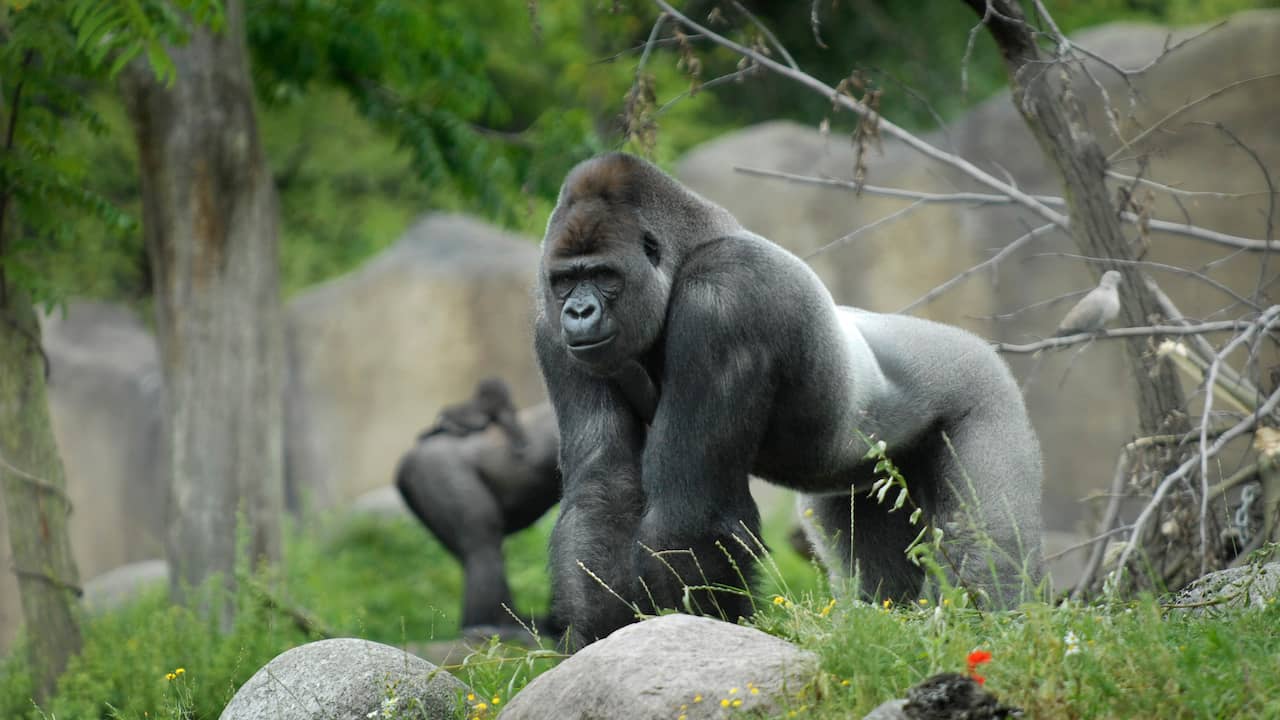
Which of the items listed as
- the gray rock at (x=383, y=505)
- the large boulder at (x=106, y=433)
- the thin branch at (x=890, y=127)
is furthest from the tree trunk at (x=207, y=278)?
the large boulder at (x=106, y=433)

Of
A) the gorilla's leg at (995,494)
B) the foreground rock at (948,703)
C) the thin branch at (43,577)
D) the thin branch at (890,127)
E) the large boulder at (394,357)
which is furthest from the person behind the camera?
the large boulder at (394,357)

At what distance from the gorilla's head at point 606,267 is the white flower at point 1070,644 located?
4.54 ft

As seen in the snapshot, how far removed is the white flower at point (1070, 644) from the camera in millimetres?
2451

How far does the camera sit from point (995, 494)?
3.84 metres

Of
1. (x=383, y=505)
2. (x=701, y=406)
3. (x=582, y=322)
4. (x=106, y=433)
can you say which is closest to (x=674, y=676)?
(x=701, y=406)

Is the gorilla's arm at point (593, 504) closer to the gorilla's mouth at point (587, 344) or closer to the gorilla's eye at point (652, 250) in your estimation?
the gorilla's mouth at point (587, 344)

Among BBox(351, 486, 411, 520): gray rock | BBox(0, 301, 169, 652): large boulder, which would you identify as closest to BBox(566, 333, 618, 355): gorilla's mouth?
BBox(351, 486, 411, 520): gray rock

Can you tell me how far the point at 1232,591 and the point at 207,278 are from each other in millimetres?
5023

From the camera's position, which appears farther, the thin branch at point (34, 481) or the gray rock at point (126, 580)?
the gray rock at point (126, 580)

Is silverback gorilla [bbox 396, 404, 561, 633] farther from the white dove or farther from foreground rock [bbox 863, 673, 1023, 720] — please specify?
foreground rock [bbox 863, 673, 1023, 720]

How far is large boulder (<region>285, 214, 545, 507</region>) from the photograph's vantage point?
1256 cm

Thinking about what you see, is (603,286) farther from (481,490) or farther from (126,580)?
(126,580)

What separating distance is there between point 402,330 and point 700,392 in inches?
379

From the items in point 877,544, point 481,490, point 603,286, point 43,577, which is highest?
point 603,286
